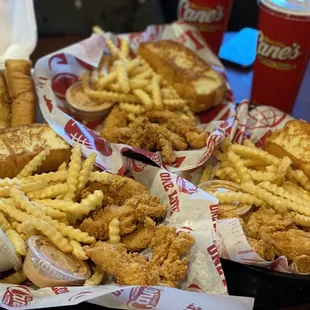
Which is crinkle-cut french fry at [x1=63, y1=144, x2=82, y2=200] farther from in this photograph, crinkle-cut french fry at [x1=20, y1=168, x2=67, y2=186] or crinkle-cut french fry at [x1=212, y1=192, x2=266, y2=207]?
crinkle-cut french fry at [x1=212, y1=192, x2=266, y2=207]

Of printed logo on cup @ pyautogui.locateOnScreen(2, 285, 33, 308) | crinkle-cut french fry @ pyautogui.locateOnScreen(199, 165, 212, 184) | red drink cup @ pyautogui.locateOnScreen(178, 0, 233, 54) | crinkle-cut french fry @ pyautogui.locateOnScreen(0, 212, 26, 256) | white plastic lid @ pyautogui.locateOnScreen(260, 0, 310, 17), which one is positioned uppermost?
white plastic lid @ pyautogui.locateOnScreen(260, 0, 310, 17)

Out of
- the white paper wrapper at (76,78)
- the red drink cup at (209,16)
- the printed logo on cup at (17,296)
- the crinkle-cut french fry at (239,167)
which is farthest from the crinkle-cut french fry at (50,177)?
the red drink cup at (209,16)

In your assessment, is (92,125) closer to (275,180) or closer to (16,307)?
(275,180)

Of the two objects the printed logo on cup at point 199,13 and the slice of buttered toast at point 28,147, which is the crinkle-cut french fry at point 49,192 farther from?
the printed logo on cup at point 199,13

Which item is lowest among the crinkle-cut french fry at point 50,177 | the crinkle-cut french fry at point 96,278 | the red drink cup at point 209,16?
the crinkle-cut french fry at point 96,278

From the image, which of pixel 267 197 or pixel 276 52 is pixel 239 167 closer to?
pixel 267 197

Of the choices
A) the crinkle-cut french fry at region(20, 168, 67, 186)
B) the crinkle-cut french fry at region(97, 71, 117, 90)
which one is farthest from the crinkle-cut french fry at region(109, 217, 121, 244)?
the crinkle-cut french fry at region(97, 71, 117, 90)
